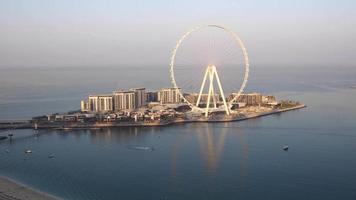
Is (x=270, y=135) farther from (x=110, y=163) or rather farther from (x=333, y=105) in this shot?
(x=333, y=105)

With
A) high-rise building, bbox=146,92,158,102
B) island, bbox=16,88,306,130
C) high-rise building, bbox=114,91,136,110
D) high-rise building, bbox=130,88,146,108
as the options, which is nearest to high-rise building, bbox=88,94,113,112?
island, bbox=16,88,306,130

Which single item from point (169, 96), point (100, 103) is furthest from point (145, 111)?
point (169, 96)

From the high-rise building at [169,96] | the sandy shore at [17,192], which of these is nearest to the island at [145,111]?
the high-rise building at [169,96]

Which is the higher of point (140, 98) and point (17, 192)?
point (140, 98)

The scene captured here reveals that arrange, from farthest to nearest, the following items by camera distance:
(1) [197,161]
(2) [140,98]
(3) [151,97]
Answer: (3) [151,97] < (2) [140,98] < (1) [197,161]

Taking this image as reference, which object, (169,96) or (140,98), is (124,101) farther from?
(169,96)

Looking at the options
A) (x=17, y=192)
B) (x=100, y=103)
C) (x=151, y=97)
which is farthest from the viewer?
(x=151, y=97)

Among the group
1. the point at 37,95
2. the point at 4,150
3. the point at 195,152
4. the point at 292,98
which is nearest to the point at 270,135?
the point at 195,152
